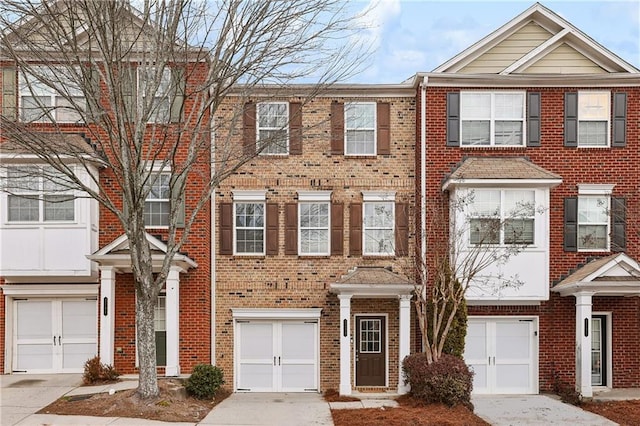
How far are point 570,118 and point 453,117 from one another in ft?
10.3

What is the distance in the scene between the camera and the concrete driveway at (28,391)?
43.8ft

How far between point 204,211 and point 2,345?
631cm

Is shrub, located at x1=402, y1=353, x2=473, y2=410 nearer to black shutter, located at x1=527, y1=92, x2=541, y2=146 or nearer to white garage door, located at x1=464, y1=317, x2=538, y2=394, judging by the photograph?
white garage door, located at x1=464, y1=317, x2=538, y2=394

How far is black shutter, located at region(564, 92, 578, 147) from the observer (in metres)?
17.4

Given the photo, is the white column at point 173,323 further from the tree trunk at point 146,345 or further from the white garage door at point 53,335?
the white garage door at point 53,335

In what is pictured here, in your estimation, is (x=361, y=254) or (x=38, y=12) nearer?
(x=38, y=12)

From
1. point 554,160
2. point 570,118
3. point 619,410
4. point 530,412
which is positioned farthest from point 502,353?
point 570,118

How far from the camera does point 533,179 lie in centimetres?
1633

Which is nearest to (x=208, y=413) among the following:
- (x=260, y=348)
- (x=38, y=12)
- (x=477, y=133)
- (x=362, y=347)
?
(x=260, y=348)

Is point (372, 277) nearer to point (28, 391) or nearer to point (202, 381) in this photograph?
point (202, 381)

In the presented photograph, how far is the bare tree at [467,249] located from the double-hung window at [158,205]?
6713mm

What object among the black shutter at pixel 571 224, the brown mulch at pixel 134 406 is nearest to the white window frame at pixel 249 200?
the brown mulch at pixel 134 406

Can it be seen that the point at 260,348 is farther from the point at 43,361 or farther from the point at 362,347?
the point at 43,361

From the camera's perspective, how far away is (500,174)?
54.2 ft
